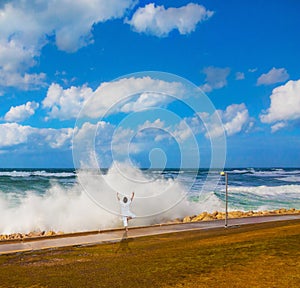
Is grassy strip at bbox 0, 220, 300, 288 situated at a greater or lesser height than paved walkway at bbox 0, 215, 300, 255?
greater

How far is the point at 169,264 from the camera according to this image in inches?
404

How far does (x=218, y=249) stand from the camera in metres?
12.0

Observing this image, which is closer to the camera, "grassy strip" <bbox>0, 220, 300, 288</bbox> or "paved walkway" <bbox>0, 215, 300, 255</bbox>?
"grassy strip" <bbox>0, 220, 300, 288</bbox>

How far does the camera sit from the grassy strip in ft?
28.6

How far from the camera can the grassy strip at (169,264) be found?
8703 mm

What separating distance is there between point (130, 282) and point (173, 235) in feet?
25.1

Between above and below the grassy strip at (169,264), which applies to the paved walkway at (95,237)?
below

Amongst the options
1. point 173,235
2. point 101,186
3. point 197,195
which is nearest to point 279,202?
point 197,195

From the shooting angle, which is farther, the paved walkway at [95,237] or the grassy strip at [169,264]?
the paved walkway at [95,237]

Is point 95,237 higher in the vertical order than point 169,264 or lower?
lower

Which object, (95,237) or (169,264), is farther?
(95,237)

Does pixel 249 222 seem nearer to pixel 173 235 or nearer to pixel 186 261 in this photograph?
pixel 173 235

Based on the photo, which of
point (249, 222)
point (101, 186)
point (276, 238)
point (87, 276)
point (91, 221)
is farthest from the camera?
point (101, 186)

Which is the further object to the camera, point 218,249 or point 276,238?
point 276,238
